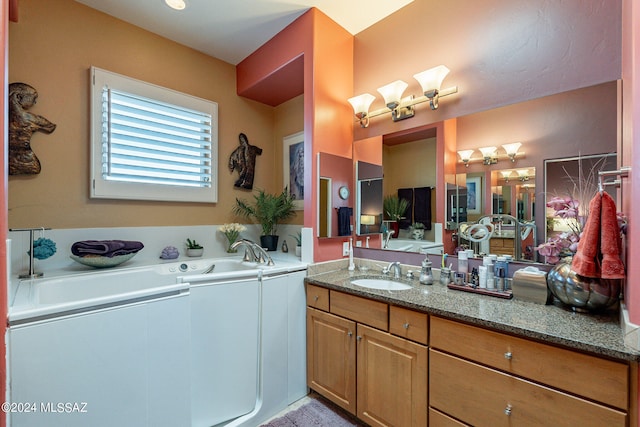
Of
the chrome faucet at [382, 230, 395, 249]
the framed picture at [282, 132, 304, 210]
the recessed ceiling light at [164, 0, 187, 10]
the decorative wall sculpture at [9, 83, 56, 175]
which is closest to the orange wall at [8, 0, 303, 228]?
the decorative wall sculpture at [9, 83, 56, 175]

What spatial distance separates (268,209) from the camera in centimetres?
271

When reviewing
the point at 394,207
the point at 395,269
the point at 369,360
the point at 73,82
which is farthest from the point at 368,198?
the point at 73,82

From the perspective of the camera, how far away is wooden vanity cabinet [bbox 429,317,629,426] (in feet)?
2.99

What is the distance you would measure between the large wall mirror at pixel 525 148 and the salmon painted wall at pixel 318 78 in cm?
80

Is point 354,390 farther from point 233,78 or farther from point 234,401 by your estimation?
point 233,78

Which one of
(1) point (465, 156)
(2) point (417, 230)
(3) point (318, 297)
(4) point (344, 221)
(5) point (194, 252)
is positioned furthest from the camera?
(5) point (194, 252)

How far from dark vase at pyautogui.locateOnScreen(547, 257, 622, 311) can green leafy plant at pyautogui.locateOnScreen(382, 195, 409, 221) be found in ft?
3.35

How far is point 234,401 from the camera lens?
1719mm

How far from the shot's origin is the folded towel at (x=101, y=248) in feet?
5.98

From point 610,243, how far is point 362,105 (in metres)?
1.77

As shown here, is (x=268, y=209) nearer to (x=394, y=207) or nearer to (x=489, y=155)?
(x=394, y=207)

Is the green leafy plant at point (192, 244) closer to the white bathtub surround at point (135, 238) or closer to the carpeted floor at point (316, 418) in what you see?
the white bathtub surround at point (135, 238)

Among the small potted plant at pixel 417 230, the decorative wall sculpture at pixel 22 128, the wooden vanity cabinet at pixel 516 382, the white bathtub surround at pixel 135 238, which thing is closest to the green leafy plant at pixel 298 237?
the white bathtub surround at pixel 135 238

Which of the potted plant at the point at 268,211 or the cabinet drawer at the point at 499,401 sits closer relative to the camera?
the cabinet drawer at the point at 499,401
